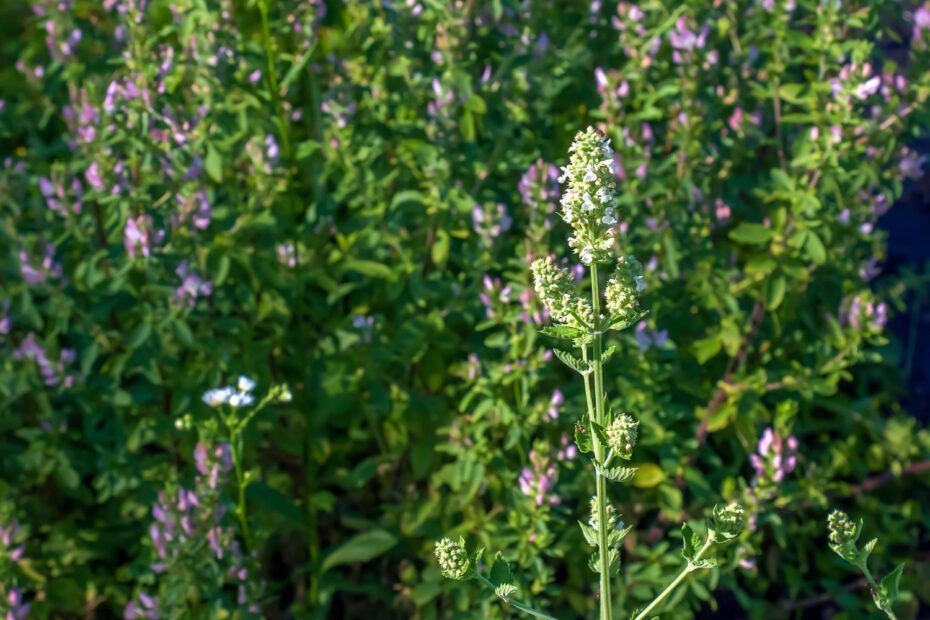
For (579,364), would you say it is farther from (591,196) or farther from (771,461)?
(771,461)

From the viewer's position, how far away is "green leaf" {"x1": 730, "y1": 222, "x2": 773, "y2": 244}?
344 centimetres

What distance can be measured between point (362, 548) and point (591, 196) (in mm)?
1844

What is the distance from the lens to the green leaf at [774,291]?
3424 millimetres

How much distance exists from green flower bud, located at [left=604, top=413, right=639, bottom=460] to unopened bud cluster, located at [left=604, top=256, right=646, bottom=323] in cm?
16

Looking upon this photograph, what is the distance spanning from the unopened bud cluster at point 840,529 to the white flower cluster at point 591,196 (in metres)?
0.66

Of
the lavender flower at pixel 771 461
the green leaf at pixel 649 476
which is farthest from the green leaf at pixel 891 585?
the green leaf at pixel 649 476

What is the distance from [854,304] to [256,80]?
175cm

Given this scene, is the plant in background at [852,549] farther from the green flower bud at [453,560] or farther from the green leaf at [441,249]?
the green leaf at [441,249]

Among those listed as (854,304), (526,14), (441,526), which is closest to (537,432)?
(441,526)

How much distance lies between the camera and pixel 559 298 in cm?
194

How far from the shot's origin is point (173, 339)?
3.34 m

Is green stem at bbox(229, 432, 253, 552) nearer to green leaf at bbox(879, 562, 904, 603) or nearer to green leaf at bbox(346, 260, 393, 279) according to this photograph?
green leaf at bbox(346, 260, 393, 279)

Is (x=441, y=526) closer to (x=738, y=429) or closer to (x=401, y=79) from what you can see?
(x=738, y=429)

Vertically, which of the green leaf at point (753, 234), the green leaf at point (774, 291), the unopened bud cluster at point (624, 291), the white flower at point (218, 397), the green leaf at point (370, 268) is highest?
the green leaf at point (370, 268)
